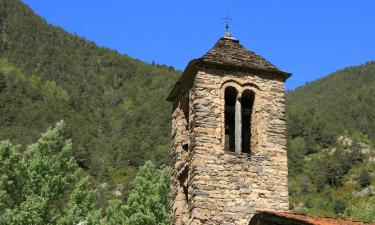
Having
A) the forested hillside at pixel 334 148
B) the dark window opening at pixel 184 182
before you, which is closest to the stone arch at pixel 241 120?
the dark window opening at pixel 184 182

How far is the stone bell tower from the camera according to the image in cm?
1359

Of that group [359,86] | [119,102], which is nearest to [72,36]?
[119,102]

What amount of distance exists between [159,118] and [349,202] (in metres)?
36.7

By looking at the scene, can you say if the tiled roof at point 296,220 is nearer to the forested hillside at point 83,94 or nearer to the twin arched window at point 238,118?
the twin arched window at point 238,118

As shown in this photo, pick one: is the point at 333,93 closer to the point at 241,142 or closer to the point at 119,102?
the point at 119,102

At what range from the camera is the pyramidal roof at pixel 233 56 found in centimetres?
1488

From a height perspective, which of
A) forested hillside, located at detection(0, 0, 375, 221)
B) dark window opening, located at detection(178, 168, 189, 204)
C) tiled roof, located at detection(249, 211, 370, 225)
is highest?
forested hillside, located at detection(0, 0, 375, 221)

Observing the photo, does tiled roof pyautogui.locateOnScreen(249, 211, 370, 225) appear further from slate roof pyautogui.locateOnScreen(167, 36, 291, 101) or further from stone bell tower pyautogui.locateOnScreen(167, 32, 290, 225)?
slate roof pyautogui.locateOnScreen(167, 36, 291, 101)

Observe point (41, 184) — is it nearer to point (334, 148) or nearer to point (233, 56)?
point (233, 56)

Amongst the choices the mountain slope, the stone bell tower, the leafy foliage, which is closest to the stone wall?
the stone bell tower

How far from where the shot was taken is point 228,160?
1401cm

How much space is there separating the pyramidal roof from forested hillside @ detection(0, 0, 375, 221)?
16.6 metres

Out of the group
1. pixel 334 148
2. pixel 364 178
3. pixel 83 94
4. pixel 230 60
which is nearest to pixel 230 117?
pixel 230 60

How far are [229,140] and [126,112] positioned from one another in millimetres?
77258
